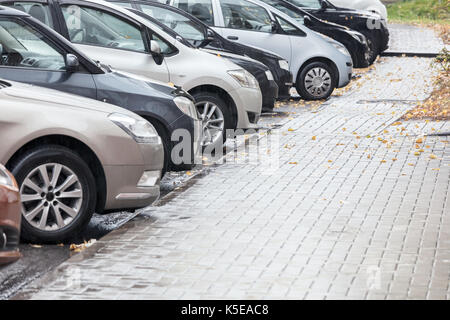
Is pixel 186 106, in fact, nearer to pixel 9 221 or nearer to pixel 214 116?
pixel 214 116

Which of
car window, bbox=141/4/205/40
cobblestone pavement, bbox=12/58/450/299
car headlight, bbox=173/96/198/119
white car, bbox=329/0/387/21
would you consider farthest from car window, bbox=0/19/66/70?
white car, bbox=329/0/387/21

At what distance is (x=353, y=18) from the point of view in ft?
75.4

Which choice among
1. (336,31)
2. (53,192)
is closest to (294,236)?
(53,192)

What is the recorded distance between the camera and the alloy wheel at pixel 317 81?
18.2 metres

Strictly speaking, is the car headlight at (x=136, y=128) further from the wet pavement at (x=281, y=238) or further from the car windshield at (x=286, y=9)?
the car windshield at (x=286, y=9)

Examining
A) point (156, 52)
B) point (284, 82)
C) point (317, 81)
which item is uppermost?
point (156, 52)

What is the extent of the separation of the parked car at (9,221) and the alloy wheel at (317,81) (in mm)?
12297


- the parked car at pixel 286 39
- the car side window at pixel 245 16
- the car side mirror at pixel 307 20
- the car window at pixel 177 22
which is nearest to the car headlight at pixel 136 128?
the car window at pixel 177 22

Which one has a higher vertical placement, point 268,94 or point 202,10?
point 202,10

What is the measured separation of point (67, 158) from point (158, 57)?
14.0 ft

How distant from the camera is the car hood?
7679 millimetres

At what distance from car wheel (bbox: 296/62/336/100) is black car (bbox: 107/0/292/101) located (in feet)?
4.78

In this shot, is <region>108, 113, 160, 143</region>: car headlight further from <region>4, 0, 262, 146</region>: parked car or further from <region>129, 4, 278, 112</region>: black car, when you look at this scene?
<region>129, 4, 278, 112</region>: black car
